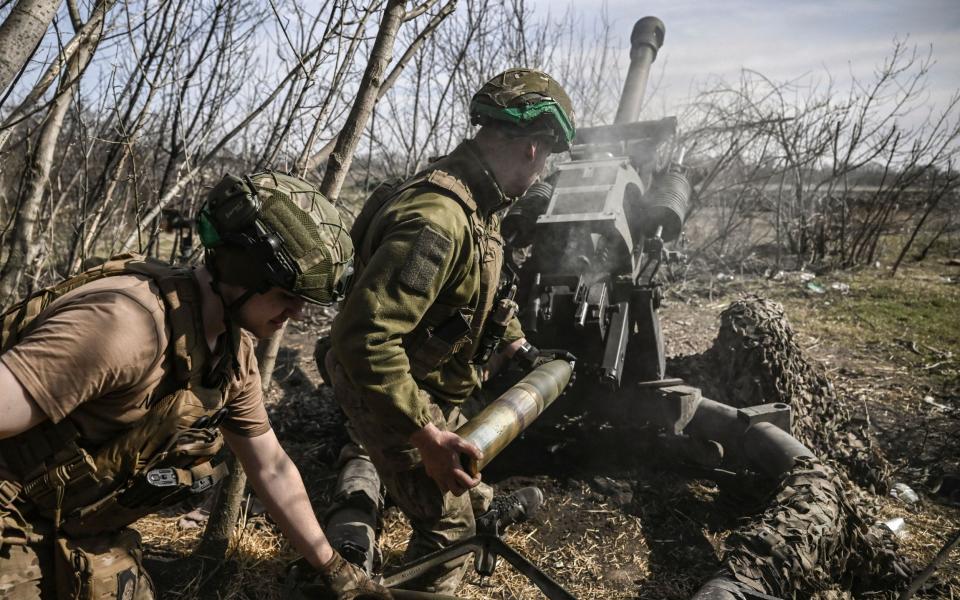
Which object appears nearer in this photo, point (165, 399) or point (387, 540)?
point (165, 399)

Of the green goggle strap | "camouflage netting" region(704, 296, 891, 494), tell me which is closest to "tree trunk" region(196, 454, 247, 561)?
the green goggle strap

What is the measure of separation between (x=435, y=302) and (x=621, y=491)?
2.38 m

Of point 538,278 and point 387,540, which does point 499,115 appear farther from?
point 387,540

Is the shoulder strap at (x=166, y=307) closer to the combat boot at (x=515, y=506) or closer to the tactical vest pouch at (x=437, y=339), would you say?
the tactical vest pouch at (x=437, y=339)

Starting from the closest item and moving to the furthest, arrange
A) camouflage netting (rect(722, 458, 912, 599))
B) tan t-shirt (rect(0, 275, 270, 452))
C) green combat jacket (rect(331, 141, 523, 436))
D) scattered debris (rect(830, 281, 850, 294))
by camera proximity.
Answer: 1. tan t-shirt (rect(0, 275, 270, 452))
2. green combat jacket (rect(331, 141, 523, 436))
3. camouflage netting (rect(722, 458, 912, 599))
4. scattered debris (rect(830, 281, 850, 294))

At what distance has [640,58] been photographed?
6359mm

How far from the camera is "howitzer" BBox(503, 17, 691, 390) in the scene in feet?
14.3

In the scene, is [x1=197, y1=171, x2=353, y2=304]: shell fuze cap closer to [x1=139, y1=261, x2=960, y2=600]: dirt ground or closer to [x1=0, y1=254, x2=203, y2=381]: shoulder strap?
[x1=0, y1=254, x2=203, y2=381]: shoulder strap

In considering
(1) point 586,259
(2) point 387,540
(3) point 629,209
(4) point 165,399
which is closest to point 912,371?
(3) point 629,209

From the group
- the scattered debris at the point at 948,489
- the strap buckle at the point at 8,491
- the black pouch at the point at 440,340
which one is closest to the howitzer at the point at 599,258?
the black pouch at the point at 440,340

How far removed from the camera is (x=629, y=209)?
507 cm

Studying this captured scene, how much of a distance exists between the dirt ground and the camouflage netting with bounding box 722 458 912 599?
37cm

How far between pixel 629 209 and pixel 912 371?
4138mm

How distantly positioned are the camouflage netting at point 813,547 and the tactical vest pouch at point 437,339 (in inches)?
64.7
